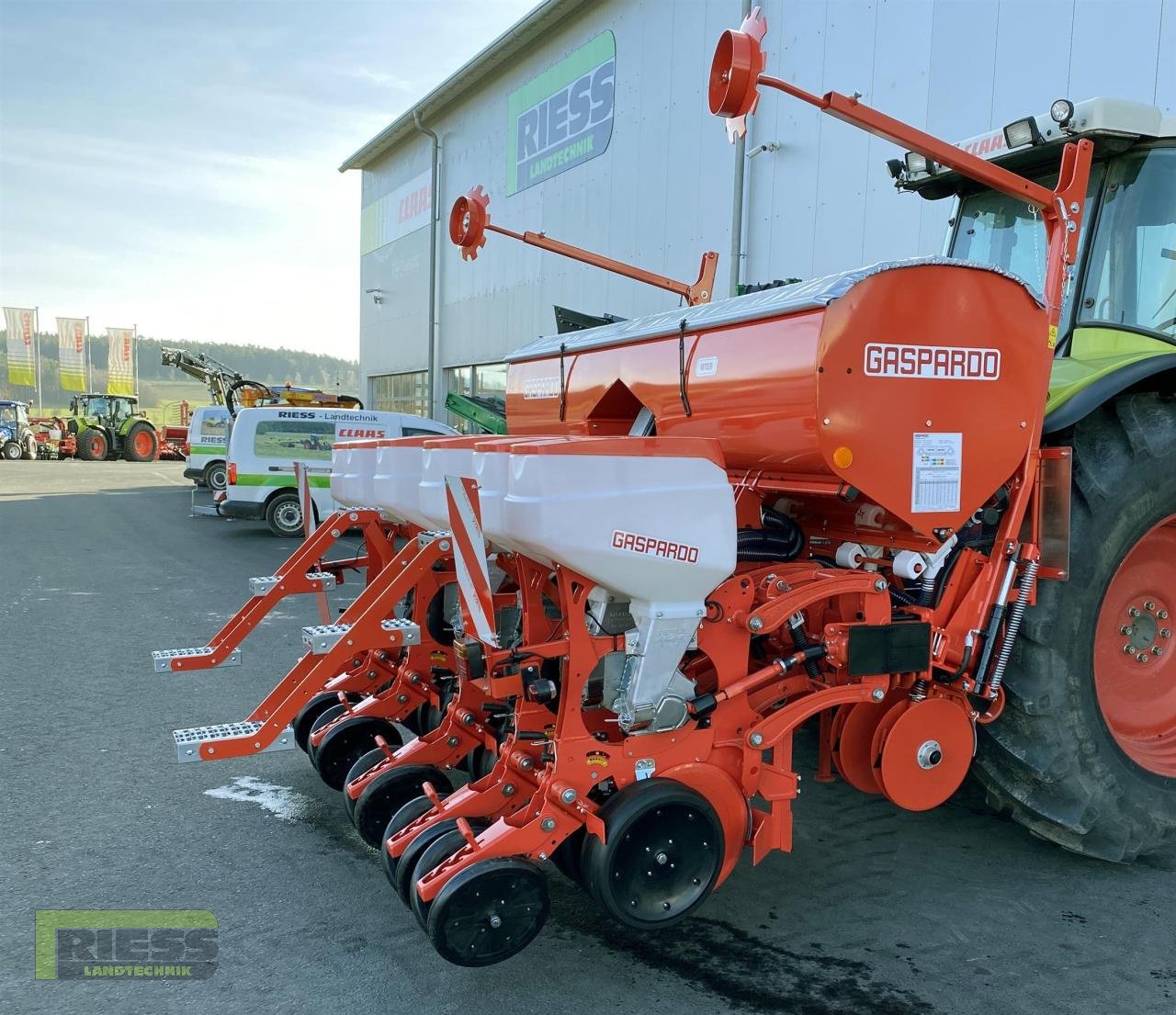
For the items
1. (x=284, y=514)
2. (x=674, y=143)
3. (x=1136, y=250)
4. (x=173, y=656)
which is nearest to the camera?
(x=1136, y=250)

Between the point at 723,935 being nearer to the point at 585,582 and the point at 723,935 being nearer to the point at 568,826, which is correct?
the point at 568,826

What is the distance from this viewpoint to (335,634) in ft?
10.9

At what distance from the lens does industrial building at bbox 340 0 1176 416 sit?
7.02 m

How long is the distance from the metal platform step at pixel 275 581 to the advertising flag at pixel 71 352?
4581 centimetres

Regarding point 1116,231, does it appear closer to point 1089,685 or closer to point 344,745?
point 1089,685

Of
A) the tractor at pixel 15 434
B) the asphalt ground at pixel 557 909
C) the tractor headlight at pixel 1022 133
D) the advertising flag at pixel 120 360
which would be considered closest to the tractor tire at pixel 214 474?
the asphalt ground at pixel 557 909

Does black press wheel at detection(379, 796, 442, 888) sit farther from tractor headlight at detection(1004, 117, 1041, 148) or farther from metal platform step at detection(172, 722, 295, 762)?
tractor headlight at detection(1004, 117, 1041, 148)

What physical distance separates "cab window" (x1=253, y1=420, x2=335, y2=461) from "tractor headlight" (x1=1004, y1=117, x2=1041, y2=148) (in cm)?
1045

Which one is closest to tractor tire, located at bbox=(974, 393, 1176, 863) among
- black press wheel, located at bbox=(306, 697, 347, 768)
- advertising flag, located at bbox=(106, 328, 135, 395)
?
black press wheel, located at bbox=(306, 697, 347, 768)

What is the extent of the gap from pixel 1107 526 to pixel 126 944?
3.41 m

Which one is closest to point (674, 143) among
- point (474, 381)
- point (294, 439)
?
point (294, 439)

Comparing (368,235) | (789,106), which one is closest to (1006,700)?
(789,106)

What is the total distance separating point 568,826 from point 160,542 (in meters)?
11.0

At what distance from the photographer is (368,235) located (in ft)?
74.1
